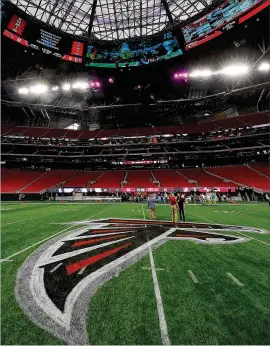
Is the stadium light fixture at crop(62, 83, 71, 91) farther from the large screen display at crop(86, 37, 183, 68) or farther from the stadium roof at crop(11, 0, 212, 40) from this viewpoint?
the stadium roof at crop(11, 0, 212, 40)

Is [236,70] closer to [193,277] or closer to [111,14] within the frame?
[111,14]

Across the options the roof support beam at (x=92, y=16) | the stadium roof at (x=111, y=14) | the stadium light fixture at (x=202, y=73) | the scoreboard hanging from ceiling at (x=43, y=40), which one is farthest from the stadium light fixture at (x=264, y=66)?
the scoreboard hanging from ceiling at (x=43, y=40)

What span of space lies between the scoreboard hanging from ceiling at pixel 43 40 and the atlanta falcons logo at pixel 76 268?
36230 mm

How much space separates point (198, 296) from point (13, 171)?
5319 centimetres

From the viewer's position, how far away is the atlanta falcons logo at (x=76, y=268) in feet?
11.1

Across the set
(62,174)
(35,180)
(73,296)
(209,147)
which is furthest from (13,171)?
(73,296)

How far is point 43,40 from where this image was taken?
34094 millimetres

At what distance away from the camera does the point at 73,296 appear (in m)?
4.02

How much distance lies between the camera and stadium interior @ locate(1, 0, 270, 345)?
3.43 metres

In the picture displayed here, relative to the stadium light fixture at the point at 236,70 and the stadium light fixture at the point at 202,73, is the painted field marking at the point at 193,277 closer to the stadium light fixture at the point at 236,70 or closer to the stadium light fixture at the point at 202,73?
the stadium light fixture at the point at 236,70

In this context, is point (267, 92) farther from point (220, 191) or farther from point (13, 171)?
point (13, 171)

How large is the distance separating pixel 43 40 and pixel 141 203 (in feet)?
106

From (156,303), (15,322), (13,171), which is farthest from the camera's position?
(13,171)

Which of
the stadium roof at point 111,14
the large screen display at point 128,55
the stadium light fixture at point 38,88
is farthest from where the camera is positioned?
the stadium light fixture at point 38,88
